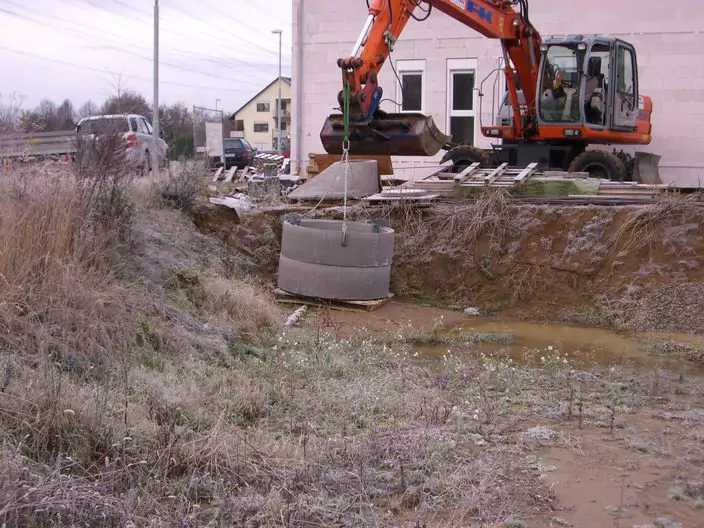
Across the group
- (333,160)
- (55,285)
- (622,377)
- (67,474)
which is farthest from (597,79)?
(67,474)

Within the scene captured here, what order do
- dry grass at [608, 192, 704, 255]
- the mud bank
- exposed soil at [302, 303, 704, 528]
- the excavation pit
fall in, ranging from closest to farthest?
exposed soil at [302, 303, 704, 528] → the excavation pit → the mud bank → dry grass at [608, 192, 704, 255]

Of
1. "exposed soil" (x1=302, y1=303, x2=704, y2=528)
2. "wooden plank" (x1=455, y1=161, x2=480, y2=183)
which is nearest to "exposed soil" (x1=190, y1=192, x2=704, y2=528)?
"exposed soil" (x1=302, y1=303, x2=704, y2=528)

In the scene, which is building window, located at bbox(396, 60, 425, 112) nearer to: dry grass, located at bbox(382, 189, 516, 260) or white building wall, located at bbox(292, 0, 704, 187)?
white building wall, located at bbox(292, 0, 704, 187)

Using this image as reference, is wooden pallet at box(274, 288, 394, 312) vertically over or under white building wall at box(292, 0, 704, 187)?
under

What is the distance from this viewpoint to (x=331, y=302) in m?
10.4

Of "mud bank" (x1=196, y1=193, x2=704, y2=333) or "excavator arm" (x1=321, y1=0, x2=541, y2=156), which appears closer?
"excavator arm" (x1=321, y1=0, x2=541, y2=156)

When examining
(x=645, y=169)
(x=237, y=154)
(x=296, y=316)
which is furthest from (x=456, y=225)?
(x=237, y=154)

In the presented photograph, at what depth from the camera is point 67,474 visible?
4.04m

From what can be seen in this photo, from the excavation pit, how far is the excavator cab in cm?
547

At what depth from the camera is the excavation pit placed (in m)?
9.80

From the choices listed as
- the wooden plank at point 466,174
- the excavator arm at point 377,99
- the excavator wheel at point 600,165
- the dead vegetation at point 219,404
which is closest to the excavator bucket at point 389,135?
the excavator arm at point 377,99

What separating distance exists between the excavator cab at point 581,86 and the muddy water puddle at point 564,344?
5.07 metres

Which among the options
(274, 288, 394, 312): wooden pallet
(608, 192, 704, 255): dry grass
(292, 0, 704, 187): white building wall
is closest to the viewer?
(274, 288, 394, 312): wooden pallet

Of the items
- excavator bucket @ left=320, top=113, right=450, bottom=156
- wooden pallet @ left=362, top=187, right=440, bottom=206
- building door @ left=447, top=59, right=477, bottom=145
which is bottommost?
wooden pallet @ left=362, top=187, right=440, bottom=206
